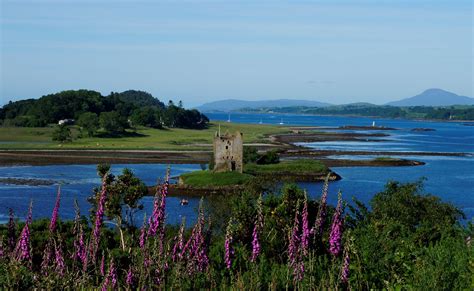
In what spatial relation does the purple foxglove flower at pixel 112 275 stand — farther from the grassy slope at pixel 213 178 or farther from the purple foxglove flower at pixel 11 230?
the grassy slope at pixel 213 178

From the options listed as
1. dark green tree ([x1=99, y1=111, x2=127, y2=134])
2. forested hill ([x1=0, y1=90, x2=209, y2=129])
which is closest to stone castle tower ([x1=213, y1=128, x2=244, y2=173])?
dark green tree ([x1=99, y1=111, x2=127, y2=134])

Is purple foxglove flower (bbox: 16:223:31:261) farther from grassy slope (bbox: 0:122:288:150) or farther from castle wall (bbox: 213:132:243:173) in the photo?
grassy slope (bbox: 0:122:288:150)

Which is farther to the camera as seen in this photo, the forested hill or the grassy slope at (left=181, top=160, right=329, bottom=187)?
the forested hill

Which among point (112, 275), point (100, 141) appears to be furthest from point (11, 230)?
point (100, 141)

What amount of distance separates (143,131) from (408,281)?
154023mm

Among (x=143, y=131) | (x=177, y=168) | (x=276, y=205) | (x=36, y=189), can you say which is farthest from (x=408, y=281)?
(x=143, y=131)

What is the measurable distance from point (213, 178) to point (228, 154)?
14.9 ft

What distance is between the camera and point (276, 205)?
81.8 feet

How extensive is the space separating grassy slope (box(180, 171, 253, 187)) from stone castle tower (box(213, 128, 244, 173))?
1.46 metres

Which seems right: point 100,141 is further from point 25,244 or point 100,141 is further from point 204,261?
point 25,244

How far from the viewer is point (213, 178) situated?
75438 millimetres

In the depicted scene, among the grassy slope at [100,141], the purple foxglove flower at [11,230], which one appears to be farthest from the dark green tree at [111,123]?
the purple foxglove flower at [11,230]

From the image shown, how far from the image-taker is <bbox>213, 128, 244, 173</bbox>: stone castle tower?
78081mm

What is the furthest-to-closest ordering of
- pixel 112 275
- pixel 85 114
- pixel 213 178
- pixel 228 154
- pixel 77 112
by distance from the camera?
pixel 77 112 → pixel 85 114 → pixel 228 154 → pixel 213 178 → pixel 112 275
